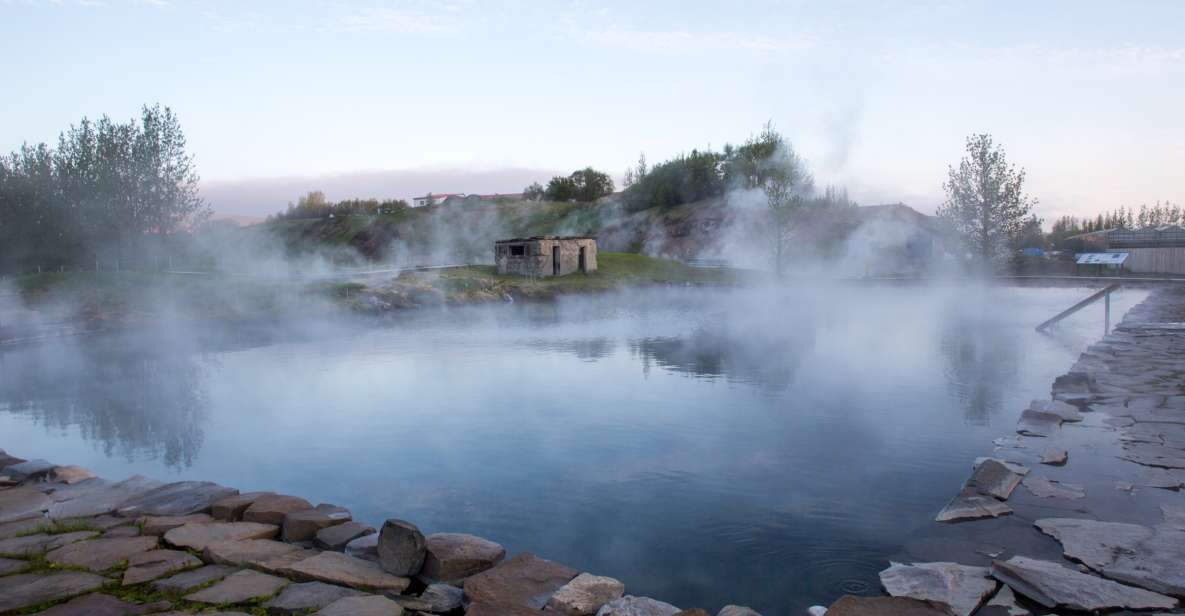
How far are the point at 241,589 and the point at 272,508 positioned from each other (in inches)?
64.8

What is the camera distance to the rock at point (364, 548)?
536 cm

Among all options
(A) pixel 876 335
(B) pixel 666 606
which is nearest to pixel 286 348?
(A) pixel 876 335

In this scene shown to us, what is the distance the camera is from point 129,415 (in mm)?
12773

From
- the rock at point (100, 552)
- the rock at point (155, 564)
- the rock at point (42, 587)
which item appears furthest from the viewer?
the rock at point (100, 552)

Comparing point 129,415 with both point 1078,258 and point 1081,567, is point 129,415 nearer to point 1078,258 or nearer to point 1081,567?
point 1081,567

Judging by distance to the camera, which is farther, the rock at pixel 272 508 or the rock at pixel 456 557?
the rock at pixel 272 508

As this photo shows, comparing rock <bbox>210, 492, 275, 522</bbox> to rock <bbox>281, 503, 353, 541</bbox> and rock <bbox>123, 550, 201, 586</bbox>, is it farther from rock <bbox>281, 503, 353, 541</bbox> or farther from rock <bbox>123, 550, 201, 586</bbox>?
rock <bbox>123, 550, 201, 586</bbox>

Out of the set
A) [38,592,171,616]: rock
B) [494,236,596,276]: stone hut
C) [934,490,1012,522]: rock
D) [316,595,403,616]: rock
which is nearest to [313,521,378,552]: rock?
[316,595,403,616]: rock

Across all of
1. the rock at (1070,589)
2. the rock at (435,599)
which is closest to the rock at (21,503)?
the rock at (435,599)

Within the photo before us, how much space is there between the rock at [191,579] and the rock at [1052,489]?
6.50 meters

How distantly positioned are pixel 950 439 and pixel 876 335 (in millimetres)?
11863

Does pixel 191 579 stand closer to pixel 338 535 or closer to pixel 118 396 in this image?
pixel 338 535

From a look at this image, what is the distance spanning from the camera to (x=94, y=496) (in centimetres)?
679

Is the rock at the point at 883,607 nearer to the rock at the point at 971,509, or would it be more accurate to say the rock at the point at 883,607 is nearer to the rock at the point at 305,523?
the rock at the point at 971,509
